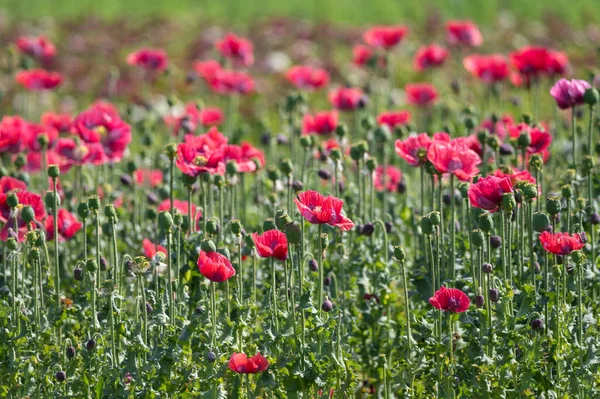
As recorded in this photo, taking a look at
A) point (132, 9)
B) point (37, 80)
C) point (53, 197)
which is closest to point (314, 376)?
point (53, 197)

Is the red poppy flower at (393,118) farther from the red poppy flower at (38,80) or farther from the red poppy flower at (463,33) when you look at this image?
the red poppy flower at (38,80)

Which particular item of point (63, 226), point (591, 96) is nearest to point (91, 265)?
point (63, 226)

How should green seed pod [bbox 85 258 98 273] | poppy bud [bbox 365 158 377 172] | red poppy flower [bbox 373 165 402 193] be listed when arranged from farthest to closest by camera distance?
red poppy flower [bbox 373 165 402 193], poppy bud [bbox 365 158 377 172], green seed pod [bbox 85 258 98 273]

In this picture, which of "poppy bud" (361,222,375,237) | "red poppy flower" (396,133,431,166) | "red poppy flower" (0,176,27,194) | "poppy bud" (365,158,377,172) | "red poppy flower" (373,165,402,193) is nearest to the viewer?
"red poppy flower" (396,133,431,166)

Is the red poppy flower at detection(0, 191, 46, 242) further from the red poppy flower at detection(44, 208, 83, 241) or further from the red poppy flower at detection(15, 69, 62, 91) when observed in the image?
the red poppy flower at detection(15, 69, 62, 91)

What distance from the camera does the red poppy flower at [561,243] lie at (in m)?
3.24

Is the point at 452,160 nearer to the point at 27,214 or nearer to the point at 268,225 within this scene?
the point at 268,225

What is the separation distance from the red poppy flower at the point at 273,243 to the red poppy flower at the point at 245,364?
0.35 metres

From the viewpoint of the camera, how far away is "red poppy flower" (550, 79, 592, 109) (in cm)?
421

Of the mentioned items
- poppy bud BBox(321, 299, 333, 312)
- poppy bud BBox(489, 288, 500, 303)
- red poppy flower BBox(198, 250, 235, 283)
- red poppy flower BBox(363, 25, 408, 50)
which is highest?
red poppy flower BBox(363, 25, 408, 50)

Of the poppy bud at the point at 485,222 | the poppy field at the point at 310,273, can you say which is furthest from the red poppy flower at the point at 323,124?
the poppy bud at the point at 485,222

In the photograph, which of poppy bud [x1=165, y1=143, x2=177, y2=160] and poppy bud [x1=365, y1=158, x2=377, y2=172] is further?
poppy bud [x1=365, y1=158, x2=377, y2=172]

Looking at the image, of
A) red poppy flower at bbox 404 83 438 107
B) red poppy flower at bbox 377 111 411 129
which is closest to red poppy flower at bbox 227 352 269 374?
red poppy flower at bbox 377 111 411 129

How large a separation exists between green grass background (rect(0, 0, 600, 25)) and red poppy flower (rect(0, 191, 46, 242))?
1044 centimetres
